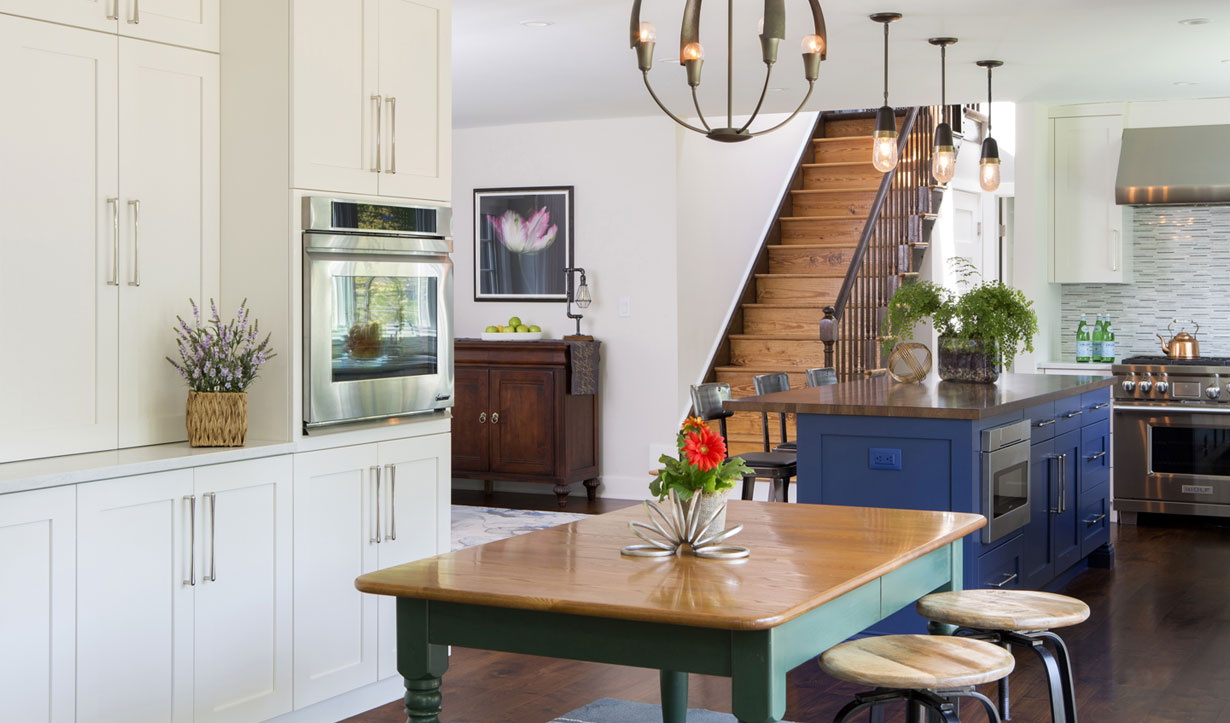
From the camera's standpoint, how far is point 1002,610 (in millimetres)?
2832

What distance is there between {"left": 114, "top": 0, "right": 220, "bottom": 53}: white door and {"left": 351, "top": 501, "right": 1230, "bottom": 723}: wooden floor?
2.07 m

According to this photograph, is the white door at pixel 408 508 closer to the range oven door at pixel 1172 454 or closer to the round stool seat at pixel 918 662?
the round stool seat at pixel 918 662

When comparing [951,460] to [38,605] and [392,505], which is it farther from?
[38,605]

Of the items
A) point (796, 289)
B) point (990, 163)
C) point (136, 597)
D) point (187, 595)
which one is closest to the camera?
point (136, 597)

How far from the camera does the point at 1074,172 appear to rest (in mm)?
7820

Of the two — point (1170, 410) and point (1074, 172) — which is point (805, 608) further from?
point (1074, 172)

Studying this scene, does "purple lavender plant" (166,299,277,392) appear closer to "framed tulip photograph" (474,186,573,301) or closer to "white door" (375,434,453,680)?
"white door" (375,434,453,680)

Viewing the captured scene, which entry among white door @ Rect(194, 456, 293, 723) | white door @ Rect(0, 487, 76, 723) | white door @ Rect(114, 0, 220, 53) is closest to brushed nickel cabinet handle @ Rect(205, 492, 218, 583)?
white door @ Rect(194, 456, 293, 723)

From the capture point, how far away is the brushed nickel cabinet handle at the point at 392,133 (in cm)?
399

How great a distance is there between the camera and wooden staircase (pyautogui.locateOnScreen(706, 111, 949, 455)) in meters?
8.71

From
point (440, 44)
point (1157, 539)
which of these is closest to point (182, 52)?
point (440, 44)

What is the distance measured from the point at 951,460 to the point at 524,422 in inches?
151

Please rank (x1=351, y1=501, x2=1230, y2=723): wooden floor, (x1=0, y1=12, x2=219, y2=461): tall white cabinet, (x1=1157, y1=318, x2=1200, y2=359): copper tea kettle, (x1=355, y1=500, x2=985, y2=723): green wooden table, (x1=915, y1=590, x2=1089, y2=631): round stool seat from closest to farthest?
(x1=355, y1=500, x2=985, y2=723): green wooden table
(x1=915, y1=590, x2=1089, y2=631): round stool seat
(x1=0, y1=12, x2=219, y2=461): tall white cabinet
(x1=351, y1=501, x2=1230, y2=723): wooden floor
(x1=1157, y1=318, x2=1200, y2=359): copper tea kettle

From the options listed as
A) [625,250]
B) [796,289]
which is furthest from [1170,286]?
[625,250]
